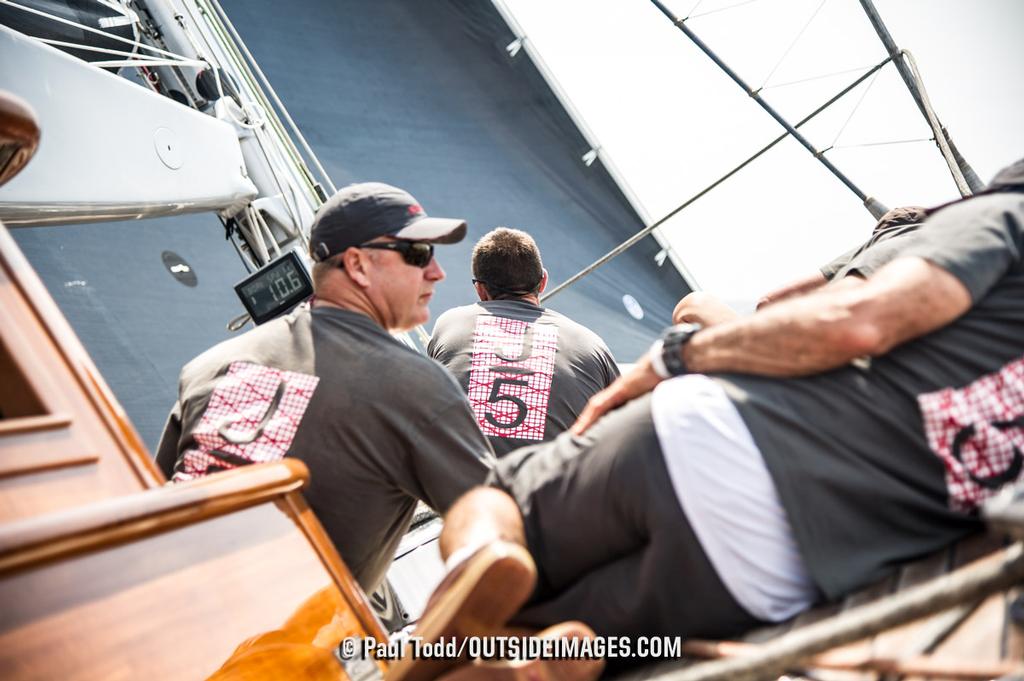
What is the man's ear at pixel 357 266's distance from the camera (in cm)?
143

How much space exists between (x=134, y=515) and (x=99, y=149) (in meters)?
1.24

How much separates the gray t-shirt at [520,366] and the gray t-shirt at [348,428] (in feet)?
1.67

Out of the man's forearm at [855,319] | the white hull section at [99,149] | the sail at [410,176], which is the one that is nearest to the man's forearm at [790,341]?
the man's forearm at [855,319]

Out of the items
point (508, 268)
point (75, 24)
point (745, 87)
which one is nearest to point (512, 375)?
point (508, 268)

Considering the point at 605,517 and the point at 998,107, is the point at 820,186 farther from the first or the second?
the point at 605,517

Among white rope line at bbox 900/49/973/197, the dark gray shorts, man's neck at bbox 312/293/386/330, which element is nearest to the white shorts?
the dark gray shorts

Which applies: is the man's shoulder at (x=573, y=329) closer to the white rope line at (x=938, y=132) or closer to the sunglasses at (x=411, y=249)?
the sunglasses at (x=411, y=249)

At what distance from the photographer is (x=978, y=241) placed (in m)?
0.87

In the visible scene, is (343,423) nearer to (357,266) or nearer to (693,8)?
(357,266)

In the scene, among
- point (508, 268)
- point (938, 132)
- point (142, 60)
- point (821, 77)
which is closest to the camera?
point (508, 268)

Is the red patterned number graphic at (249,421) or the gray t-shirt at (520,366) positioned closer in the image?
the red patterned number graphic at (249,421)

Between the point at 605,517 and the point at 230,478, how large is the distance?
43cm

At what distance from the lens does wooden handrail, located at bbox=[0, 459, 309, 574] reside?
71 centimetres

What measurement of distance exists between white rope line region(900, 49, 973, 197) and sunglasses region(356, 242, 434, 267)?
2099 mm
